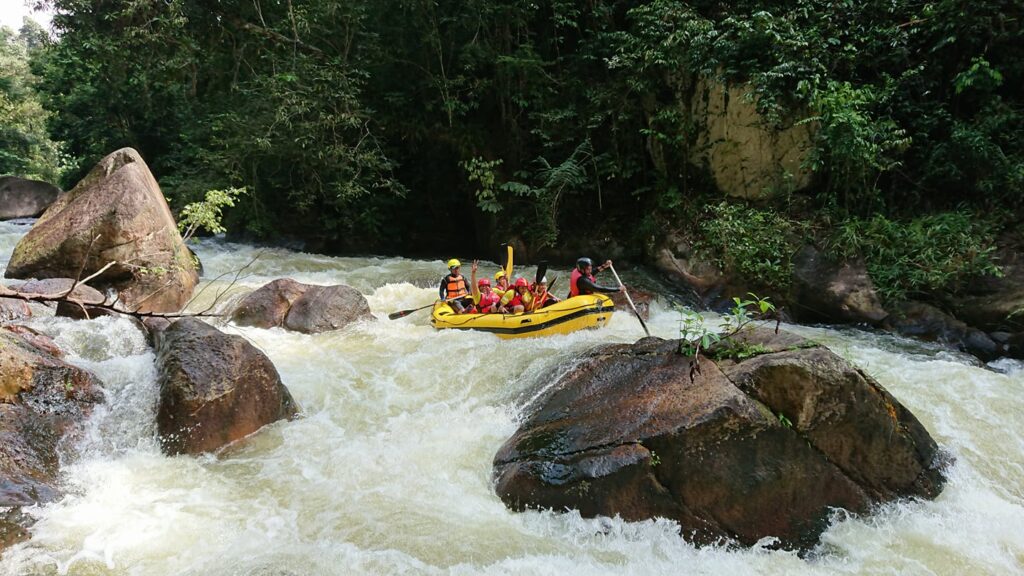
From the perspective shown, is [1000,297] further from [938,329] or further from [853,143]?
[853,143]

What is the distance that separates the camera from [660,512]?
11.3ft

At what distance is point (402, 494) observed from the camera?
12.8 ft

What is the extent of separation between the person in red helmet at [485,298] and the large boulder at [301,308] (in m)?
1.51

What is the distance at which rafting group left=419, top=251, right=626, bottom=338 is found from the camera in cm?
712

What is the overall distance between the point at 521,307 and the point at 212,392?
400cm

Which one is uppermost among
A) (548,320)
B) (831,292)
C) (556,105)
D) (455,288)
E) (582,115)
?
(556,105)

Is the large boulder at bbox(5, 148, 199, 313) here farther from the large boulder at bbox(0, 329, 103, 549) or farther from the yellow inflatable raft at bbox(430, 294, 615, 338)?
the yellow inflatable raft at bbox(430, 294, 615, 338)

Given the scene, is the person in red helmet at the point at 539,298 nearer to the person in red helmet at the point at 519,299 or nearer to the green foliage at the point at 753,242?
the person in red helmet at the point at 519,299

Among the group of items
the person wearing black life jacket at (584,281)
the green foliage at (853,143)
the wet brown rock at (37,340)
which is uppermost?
the green foliage at (853,143)

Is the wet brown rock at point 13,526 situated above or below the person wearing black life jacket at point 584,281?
below

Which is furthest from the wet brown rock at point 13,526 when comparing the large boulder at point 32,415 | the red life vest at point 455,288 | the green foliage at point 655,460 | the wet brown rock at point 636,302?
the wet brown rock at point 636,302

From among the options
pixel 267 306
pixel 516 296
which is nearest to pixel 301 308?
pixel 267 306

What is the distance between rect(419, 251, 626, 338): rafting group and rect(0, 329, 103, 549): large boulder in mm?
3926

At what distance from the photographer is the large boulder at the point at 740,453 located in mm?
3438
